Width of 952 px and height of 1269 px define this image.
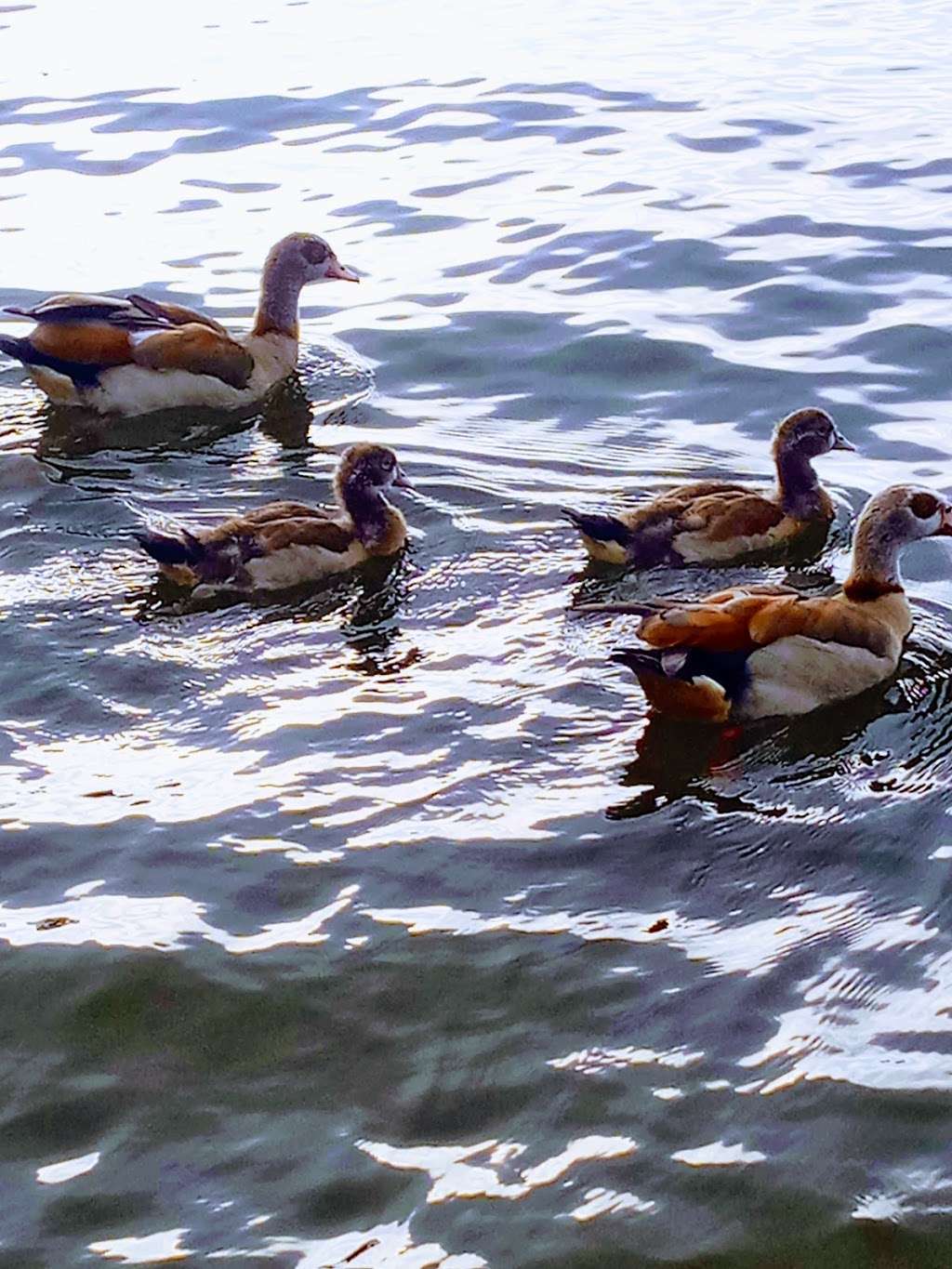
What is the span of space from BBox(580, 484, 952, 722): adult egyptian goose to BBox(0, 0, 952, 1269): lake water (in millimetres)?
128

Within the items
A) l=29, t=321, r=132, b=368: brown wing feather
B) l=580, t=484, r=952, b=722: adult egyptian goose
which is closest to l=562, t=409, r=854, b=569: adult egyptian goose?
l=580, t=484, r=952, b=722: adult egyptian goose

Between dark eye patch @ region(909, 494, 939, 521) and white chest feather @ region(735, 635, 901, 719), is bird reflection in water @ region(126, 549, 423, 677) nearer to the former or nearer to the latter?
white chest feather @ region(735, 635, 901, 719)

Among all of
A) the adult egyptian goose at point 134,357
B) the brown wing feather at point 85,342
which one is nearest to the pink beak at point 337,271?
the adult egyptian goose at point 134,357

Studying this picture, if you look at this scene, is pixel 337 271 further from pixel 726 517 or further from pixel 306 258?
pixel 726 517

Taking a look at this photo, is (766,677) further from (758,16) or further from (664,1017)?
(758,16)

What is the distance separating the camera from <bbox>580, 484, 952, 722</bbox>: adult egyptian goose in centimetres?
728

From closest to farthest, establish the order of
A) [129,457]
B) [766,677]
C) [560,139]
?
[766,677] < [129,457] < [560,139]

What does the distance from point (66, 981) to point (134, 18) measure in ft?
56.9

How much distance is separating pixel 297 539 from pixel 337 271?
149 inches

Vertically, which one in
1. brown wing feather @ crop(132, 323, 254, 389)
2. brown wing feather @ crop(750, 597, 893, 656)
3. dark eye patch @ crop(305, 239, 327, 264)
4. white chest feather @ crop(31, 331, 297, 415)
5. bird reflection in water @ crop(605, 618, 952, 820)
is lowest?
bird reflection in water @ crop(605, 618, 952, 820)

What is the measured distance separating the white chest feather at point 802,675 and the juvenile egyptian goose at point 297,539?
7.10 feet

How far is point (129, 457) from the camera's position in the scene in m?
10.2

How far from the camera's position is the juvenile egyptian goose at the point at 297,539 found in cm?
838

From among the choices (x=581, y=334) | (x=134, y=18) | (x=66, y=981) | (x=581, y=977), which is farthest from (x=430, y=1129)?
(x=134, y=18)
